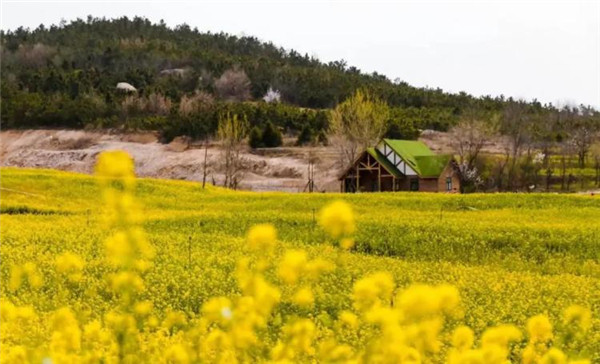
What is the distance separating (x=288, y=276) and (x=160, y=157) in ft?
203

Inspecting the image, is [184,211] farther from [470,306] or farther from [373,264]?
[470,306]

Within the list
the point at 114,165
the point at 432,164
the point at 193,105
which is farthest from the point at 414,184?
the point at 114,165

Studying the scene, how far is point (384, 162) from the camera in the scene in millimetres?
44344

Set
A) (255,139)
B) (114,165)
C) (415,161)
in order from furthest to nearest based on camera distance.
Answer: (255,139) → (415,161) → (114,165)

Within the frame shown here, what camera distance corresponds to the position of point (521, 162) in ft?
180

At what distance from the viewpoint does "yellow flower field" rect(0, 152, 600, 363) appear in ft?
11.1

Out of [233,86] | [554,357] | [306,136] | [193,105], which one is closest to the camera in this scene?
[554,357]

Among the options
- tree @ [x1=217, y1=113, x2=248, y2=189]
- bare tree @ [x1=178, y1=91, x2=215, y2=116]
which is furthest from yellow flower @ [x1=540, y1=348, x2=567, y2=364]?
bare tree @ [x1=178, y1=91, x2=215, y2=116]

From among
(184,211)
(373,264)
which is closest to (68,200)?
(184,211)

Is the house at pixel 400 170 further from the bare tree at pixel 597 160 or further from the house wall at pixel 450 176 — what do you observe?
the bare tree at pixel 597 160

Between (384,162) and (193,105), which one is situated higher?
(193,105)

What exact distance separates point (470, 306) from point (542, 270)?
6179 mm

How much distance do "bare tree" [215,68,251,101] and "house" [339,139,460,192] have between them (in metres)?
51.1

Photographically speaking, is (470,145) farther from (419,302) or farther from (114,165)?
(114,165)
